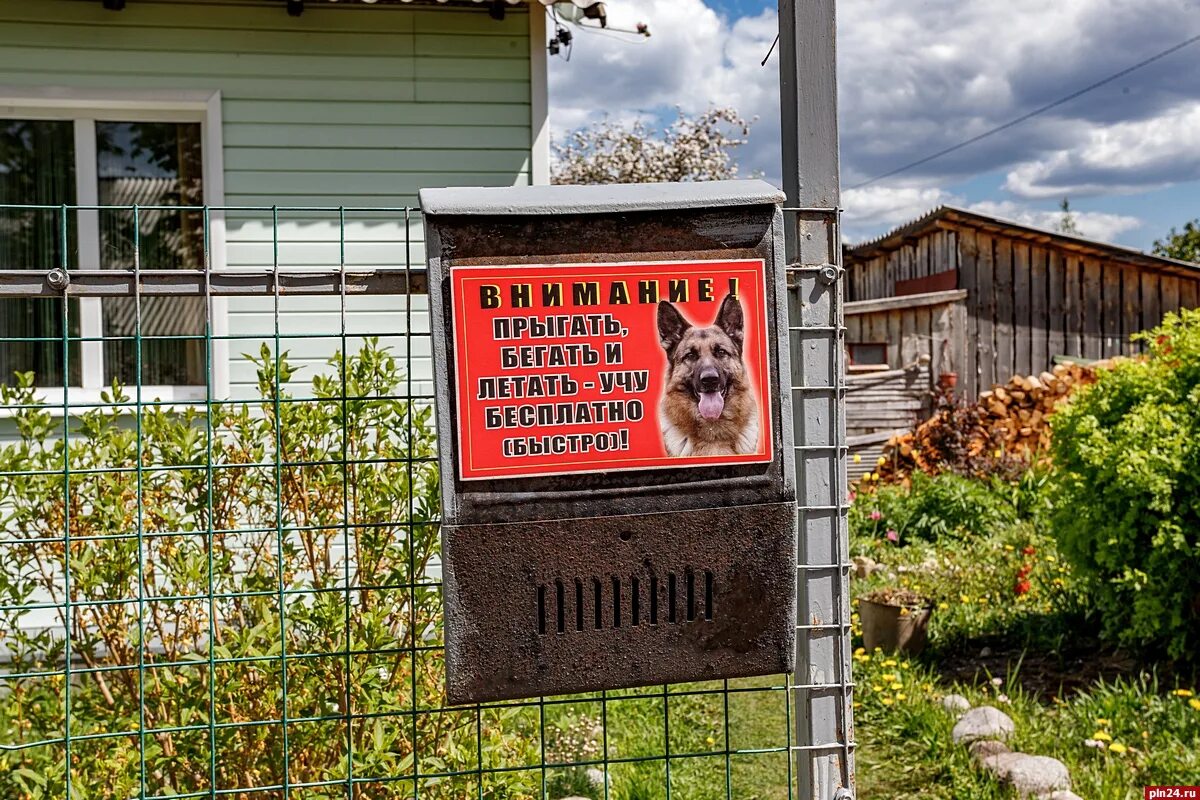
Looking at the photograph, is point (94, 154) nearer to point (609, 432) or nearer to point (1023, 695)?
point (609, 432)

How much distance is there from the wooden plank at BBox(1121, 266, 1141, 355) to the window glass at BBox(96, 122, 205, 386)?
993 cm

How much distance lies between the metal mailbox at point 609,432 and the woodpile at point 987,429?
27.6 feet

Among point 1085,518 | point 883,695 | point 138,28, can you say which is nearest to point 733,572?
point 883,695

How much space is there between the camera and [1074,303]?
11609 mm

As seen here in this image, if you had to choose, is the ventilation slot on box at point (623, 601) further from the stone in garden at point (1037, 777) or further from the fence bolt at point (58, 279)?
the stone in garden at point (1037, 777)

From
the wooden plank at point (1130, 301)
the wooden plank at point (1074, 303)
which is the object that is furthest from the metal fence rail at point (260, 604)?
the wooden plank at point (1130, 301)

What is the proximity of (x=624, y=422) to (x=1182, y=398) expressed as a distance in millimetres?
3967

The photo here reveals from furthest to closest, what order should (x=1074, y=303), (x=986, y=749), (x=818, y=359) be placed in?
(x=1074, y=303), (x=986, y=749), (x=818, y=359)

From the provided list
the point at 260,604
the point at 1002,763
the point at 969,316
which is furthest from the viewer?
the point at 969,316

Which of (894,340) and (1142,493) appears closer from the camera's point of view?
(1142,493)

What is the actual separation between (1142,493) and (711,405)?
11.6 feet

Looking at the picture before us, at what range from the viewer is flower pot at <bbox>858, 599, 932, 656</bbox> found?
534cm

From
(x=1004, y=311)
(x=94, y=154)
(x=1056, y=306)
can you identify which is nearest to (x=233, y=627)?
(x=94, y=154)

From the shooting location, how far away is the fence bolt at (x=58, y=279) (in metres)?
2.02
